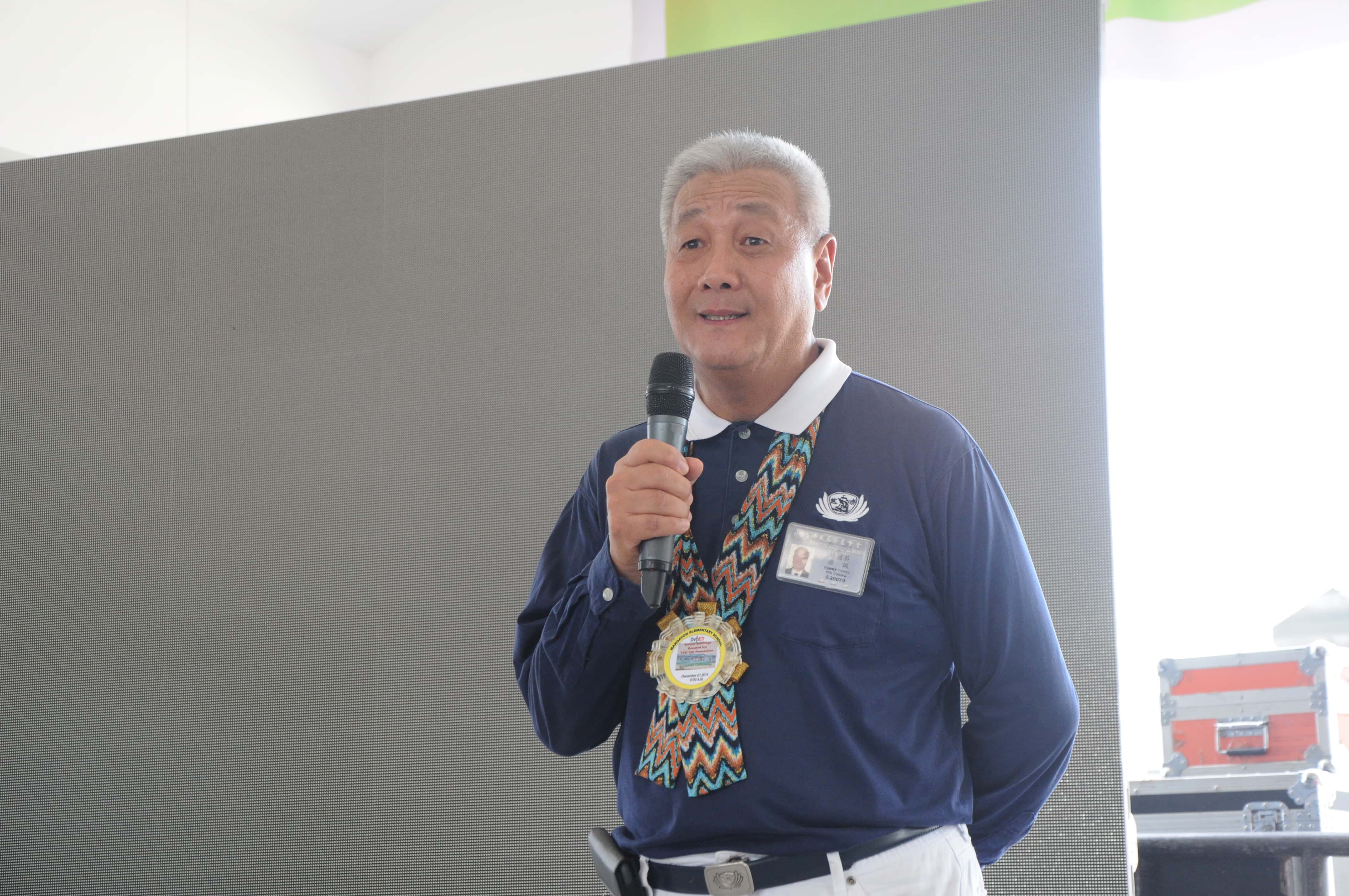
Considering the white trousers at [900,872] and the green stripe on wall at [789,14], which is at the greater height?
the green stripe on wall at [789,14]

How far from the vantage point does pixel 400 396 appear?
291 centimetres

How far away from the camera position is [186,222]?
10.3 feet

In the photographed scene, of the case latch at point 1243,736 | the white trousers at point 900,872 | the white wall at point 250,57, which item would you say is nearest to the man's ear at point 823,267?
the white trousers at point 900,872

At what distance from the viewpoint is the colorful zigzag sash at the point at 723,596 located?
3.99ft

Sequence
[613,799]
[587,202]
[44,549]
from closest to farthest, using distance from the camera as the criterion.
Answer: [613,799] → [587,202] → [44,549]

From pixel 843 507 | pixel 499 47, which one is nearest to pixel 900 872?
pixel 843 507

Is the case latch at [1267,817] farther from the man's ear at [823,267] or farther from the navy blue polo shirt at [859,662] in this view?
the man's ear at [823,267]

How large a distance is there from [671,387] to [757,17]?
3072mm

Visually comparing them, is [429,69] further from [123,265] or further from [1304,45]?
[1304,45]

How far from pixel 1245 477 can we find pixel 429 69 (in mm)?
3515

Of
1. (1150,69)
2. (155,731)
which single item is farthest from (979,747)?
(1150,69)

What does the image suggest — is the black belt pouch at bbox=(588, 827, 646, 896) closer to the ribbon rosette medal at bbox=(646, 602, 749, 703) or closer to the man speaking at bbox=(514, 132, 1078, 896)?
the man speaking at bbox=(514, 132, 1078, 896)

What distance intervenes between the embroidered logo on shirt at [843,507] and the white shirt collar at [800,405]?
99mm

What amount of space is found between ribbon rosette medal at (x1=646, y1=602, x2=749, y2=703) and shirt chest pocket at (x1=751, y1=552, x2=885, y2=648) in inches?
2.1
